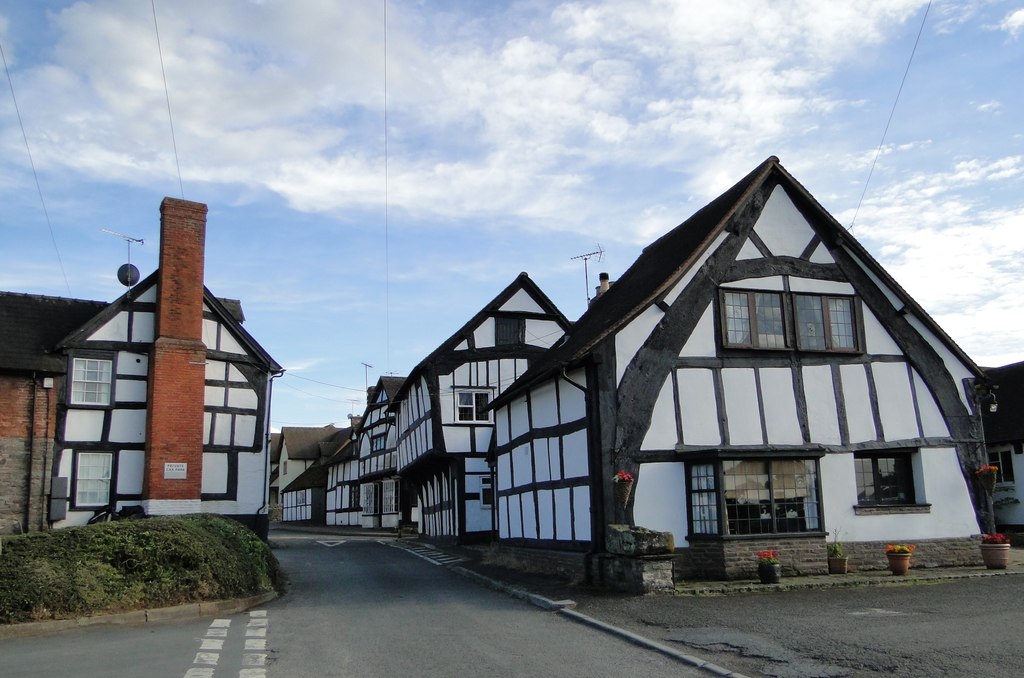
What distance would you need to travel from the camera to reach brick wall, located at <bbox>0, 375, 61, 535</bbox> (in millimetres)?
22672

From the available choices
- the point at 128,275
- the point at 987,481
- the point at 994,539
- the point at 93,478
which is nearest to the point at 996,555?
the point at 994,539

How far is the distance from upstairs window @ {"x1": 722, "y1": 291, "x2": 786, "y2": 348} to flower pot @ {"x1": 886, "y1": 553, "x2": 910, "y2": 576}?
186 inches

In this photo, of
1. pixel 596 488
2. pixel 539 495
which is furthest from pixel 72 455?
pixel 596 488

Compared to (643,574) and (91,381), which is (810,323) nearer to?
(643,574)

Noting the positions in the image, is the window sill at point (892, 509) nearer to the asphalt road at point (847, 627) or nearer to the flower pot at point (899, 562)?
the flower pot at point (899, 562)

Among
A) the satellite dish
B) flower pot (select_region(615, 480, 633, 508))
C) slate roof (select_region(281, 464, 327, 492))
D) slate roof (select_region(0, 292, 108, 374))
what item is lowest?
flower pot (select_region(615, 480, 633, 508))

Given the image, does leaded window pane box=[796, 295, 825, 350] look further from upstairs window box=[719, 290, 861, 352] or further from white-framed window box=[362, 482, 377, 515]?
white-framed window box=[362, 482, 377, 515]

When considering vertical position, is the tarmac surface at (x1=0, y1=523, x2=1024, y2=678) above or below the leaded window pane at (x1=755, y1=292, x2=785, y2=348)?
below

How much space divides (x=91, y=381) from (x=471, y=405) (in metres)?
13.0

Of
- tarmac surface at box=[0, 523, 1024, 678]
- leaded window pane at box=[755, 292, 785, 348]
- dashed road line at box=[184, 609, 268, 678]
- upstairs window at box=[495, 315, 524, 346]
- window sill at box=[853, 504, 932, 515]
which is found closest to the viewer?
dashed road line at box=[184, 609, 268, 678]

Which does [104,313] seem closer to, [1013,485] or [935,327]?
[935,327]

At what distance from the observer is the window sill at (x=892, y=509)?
1808 cm

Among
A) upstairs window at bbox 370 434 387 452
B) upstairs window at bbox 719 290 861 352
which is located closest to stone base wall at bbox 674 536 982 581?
upstairs window at bbox 719 290 861 352

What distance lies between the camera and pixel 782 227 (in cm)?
1897
